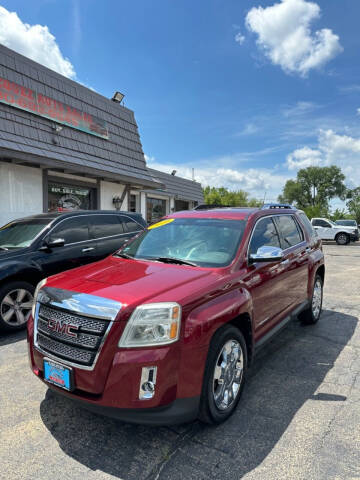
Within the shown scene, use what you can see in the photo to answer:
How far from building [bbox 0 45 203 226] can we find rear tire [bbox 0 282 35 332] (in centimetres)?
375

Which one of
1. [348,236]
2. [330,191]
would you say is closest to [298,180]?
[330,191]

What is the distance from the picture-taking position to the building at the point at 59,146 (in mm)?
8961

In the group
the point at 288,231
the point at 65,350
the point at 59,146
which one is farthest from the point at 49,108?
the point at 65,350

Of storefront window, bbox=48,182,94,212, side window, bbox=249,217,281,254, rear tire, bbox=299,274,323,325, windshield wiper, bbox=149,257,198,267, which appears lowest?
rear tire, bbox=299,274,323,325

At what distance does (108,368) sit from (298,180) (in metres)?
70.8

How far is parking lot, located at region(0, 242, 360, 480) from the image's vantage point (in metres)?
2.13

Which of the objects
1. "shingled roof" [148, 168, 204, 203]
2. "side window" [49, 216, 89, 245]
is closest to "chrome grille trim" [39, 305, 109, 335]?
"side window" [49, 216, 89, 245]

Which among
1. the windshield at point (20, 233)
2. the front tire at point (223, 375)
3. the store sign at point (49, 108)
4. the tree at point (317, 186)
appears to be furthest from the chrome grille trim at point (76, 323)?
the tree at point (317, 186)

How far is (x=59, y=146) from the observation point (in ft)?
33.0

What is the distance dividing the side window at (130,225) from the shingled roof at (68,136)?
374 cm

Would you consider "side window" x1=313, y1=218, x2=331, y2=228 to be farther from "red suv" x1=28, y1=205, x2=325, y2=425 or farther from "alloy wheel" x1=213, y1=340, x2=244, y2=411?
"alloy wheel" x1=213, y1=340, x2=244, y2=411

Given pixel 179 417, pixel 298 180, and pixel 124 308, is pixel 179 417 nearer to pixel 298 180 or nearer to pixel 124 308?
pixel 124 308

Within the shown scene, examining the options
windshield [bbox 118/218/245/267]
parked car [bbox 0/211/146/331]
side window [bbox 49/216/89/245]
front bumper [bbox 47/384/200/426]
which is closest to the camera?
front bumper [bbox 47/384/200/426]

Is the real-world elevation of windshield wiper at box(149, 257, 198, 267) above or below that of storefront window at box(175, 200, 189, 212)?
below
